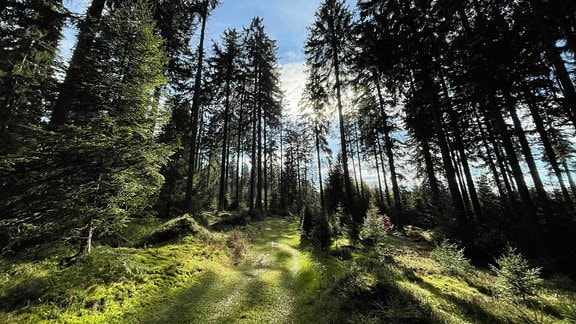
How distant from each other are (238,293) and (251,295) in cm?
37

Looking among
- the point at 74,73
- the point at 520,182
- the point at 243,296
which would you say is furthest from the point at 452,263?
the point at 74,73

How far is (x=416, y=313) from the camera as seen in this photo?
4.32 metres

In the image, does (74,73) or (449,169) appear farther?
(449,169)

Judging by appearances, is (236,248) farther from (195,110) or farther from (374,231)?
(195,110)

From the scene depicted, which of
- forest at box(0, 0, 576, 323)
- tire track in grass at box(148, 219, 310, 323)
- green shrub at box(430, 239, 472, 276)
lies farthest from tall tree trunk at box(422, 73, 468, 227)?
tire track in grass at box(148, 219, 310, 323)

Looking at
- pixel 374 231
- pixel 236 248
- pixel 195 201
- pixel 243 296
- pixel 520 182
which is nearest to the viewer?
pixel 243 296

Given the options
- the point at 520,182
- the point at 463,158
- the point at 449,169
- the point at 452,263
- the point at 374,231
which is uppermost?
the point at 463,158

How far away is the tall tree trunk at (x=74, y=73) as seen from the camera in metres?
6.65

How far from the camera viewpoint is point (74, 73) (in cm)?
671

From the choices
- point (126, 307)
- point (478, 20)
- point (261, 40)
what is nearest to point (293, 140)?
point (261, 40)

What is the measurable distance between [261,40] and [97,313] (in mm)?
25381

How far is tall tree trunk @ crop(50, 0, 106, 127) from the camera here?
665cm

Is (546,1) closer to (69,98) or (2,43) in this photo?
(69,98)

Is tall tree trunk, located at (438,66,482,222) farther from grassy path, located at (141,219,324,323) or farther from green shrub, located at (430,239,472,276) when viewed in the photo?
grassy path, located at (141,219,324,323)
